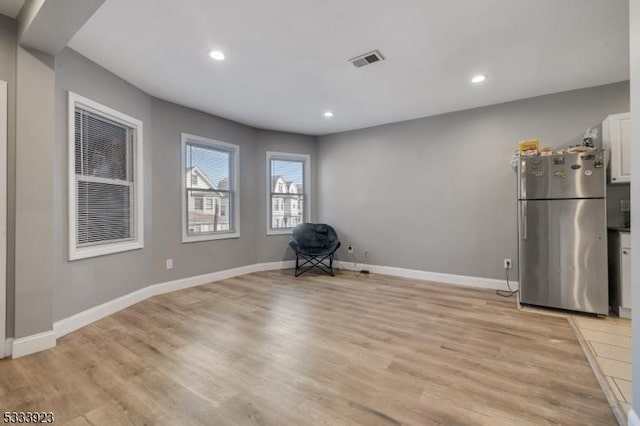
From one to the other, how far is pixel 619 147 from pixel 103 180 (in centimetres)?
526

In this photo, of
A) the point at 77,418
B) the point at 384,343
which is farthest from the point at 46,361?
the point at 384,343

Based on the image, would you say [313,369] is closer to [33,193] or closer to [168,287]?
[33,193]

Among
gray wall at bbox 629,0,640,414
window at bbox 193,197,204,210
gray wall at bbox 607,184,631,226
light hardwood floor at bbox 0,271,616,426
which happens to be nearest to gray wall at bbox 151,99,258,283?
window at bbox 193,197,204,210

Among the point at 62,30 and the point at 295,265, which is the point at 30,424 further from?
the point at 295,265

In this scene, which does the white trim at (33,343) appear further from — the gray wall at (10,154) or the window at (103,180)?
the window at (103,180)

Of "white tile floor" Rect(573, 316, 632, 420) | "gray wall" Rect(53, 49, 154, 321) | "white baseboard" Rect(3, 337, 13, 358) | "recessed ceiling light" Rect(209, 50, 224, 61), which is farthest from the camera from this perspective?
"recessed ceiling light" Rect(209, 50, 224, 61)

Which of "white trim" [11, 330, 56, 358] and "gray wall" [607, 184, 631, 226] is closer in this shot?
"white trim" [11, 330, 56, 358]

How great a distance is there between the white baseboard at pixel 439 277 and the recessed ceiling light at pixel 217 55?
12.2ft

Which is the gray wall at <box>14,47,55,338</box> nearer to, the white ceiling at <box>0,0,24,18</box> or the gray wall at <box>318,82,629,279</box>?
the white ceiling at <box>0,0,24,18</box>

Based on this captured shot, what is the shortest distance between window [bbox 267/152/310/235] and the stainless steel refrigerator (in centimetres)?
345

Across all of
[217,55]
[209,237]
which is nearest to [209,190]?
[209,237]

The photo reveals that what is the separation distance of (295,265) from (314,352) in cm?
313

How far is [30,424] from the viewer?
1470 millimetres

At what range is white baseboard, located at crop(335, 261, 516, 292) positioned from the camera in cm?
380
